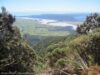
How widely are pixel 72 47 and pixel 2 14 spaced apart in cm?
623

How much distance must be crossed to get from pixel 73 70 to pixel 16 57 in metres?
4.29

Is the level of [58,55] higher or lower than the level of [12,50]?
lower

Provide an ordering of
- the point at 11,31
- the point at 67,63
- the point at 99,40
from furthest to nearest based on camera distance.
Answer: the point at 11,31 → the point at 99,40 → the point at 67,63

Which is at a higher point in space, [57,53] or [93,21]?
[93,21]

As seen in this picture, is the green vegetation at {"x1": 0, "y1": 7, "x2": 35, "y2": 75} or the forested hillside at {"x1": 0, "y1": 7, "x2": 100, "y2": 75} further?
the green vegetation at {"x1": 0, "y1": 7, "x2": 35, "y2": 75}

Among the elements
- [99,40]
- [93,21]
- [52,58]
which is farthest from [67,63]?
[93,21]

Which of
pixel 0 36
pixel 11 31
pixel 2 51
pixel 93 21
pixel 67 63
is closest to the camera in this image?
pixel 67 63

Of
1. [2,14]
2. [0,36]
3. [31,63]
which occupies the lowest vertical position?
[31,63]

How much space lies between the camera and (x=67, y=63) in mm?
11203

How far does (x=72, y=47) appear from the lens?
Result: 12.4m

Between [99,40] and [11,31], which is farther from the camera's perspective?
[11,31]

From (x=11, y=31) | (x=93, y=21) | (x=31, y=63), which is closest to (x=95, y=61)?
(x=31, y=63)

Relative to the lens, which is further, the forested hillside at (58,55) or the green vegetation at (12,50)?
the green vegetation at (12,50)

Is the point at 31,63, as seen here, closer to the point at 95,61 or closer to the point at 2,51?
the point at 2,51
